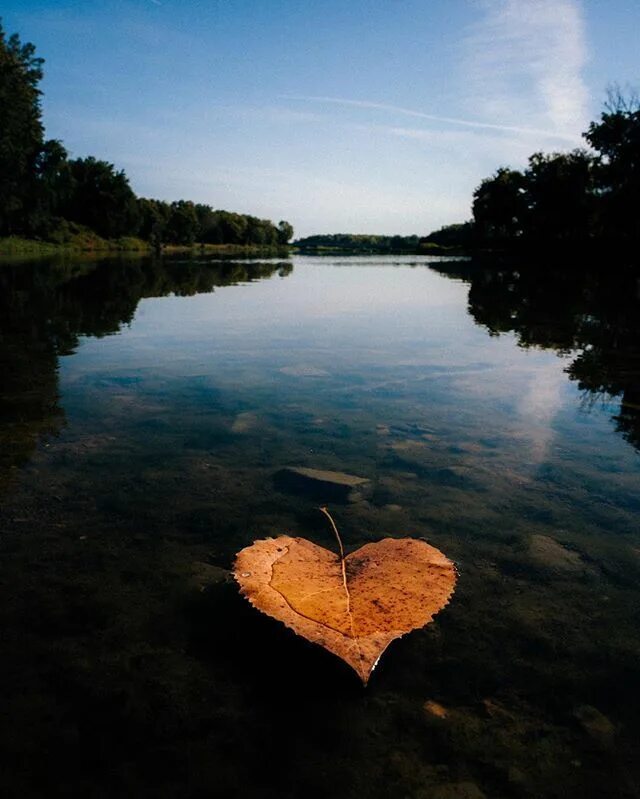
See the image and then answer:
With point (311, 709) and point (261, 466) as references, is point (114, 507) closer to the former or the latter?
point (261, 466)

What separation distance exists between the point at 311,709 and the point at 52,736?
3.02ft

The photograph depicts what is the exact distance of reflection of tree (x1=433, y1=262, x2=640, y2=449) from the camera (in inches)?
288

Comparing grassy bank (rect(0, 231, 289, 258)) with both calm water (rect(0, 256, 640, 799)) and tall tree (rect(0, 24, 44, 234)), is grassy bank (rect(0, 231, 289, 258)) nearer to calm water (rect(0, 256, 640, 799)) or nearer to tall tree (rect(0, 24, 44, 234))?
tall tree (rect(0, 24, 44, 234))

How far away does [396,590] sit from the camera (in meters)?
2.36

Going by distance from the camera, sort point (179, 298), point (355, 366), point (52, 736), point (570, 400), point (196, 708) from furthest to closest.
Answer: point (179, 298) → point (355, 366) → point (570, 400) → point (196, 708) → point (52, 736)

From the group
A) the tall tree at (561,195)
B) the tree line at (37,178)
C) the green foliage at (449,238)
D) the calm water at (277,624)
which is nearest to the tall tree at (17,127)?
the tree line at (37,178)

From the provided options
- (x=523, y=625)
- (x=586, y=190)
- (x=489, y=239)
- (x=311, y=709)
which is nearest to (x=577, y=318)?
(x=523, y=625)

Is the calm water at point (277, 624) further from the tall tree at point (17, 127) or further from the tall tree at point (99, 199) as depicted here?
the tall tree at point (99, 199)

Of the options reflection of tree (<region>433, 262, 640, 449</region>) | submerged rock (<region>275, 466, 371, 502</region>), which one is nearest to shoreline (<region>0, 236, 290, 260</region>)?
reflection of tree (<region>433, 262, 640, 449</region>)

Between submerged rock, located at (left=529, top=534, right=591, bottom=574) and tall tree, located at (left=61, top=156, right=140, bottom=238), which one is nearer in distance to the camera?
submerged rock, located at (left=529, top=534, right=591, bottom=574)

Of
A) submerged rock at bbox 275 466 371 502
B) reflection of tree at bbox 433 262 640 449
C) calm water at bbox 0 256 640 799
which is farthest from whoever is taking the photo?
reflection of tree at bbox 433 262 640 449

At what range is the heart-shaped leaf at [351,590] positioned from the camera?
203 cm

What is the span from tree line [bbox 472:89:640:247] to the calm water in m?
50.8

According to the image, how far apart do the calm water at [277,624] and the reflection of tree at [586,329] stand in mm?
177
